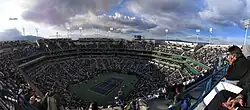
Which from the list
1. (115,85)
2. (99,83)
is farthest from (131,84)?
(99,83)

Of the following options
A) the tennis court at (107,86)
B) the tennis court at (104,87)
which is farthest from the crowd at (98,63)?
the tennis court at (107,86)

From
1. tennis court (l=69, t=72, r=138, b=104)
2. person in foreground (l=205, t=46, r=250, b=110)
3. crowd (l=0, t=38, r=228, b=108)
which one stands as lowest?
tennis court (l=69, t=72, r=138, b=104)

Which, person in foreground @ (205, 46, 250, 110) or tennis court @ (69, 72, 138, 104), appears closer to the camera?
person in foreground @ (205, 46, 250, 110)

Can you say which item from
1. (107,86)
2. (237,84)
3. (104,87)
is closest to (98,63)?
(107,86)

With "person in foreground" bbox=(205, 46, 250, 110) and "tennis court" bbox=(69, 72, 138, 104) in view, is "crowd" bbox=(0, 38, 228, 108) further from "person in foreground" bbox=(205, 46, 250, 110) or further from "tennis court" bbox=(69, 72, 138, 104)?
"person in foreground" bbox=(205, 46, 250, 110)

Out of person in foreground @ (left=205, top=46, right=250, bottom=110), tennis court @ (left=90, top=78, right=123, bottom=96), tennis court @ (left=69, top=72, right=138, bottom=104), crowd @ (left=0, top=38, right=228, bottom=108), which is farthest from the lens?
crowd @ (left=0, top=38, right=228, bottom=108)

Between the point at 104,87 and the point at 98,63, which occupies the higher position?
the point at 98,63

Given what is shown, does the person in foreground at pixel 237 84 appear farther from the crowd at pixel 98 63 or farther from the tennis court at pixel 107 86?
the tennis court at pixel 107 86

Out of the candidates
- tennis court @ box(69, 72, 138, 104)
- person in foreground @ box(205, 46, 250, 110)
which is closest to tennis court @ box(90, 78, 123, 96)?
tennis court @ box(69, 72, 138, 104)

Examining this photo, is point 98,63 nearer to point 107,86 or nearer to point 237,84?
point 107,86

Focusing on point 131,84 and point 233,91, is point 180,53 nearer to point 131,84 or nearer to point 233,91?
point 131,84

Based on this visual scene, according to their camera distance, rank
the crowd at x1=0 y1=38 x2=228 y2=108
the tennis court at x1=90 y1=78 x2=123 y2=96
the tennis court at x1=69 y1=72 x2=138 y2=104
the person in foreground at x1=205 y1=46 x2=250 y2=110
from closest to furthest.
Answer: the person in foreground at x1=205 y1=46 x2=250 y2=110, the tennis court at x1=69 y1=72 x2=138 y2=104, the tennis court at x1=90 y1=78 x2=123 y2=96, the crowd at x1=0 y1=38 x2=228 y2=108
